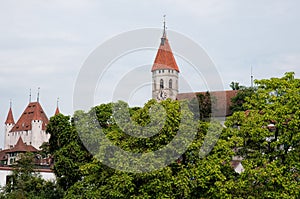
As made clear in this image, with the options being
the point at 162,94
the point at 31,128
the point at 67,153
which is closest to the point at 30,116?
the point at 31,128

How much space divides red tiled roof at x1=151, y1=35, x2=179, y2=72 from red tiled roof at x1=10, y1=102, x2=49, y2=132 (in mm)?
22837

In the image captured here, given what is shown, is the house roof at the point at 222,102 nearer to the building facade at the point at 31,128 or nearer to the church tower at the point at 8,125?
the building facade at the point at 31,128

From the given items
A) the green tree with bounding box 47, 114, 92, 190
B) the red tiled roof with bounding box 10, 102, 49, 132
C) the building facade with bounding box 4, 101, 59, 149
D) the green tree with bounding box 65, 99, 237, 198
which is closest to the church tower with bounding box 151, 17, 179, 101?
the building facade with bounding box 4, 101, 59, 149

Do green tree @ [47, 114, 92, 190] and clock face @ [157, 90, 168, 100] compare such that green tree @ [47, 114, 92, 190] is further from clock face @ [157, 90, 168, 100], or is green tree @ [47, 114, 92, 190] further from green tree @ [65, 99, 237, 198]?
clock face @ [157, 90, 168, 100]

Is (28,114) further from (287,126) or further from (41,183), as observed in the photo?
(287,126)

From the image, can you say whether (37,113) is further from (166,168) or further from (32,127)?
(166,168)

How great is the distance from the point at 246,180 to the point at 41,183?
14.6 m

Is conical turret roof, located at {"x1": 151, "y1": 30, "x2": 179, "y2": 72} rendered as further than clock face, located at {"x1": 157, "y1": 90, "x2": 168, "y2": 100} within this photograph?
Yes

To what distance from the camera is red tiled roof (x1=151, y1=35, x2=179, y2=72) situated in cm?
7312

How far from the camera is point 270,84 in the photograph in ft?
72.1

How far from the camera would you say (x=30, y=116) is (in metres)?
85.2

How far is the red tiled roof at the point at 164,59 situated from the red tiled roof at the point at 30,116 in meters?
22.8

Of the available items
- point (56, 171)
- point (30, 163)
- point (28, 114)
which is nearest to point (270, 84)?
point (56, 171)

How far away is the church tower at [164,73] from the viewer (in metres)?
72.9
